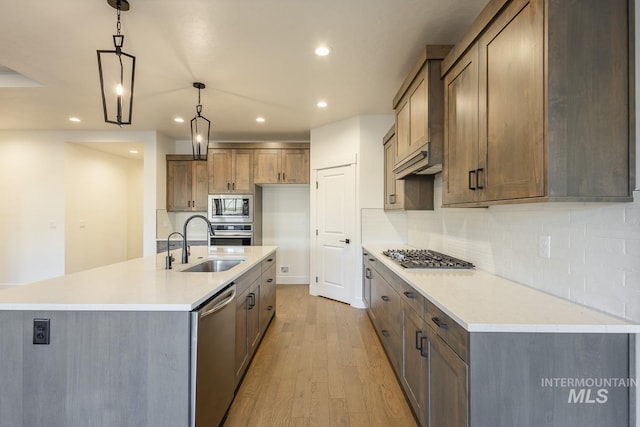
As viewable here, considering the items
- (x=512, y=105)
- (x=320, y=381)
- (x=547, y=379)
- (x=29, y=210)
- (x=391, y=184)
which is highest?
(x=512, y=105)

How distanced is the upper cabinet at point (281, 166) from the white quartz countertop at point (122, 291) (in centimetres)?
297

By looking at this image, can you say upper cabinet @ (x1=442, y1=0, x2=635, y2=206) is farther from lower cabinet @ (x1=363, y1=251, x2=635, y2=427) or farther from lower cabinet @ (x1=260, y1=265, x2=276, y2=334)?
lower cabinet @ (x1=260, y1=265, x2=276, y2=334)

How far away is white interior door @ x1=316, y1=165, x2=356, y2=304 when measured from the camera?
13.9 ft

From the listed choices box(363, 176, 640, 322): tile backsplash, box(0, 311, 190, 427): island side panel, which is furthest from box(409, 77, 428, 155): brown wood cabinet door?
box(0, 311, 190, 427): island side panel

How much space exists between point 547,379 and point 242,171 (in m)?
4.72

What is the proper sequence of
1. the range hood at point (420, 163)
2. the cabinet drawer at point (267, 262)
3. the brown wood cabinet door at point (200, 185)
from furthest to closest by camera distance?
the brown wood cabinet door at point (200, 185)
the cabinet drawer at point (267, 262)
the range hood at point (420, 163)

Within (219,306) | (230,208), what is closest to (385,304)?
(219,306)

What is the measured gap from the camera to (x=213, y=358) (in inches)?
62.7

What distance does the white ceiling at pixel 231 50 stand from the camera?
2.02 metres

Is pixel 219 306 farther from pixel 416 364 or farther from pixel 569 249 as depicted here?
pixel 569 249

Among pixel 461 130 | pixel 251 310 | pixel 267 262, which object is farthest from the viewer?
pixel 267 262

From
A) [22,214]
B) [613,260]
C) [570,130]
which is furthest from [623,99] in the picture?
[22,214]

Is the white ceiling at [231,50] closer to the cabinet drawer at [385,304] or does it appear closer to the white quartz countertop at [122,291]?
the white quartz countertop at [122,291]

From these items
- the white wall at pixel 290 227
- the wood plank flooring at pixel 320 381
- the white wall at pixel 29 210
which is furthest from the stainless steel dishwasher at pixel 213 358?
the white wall at pixel 29 210
